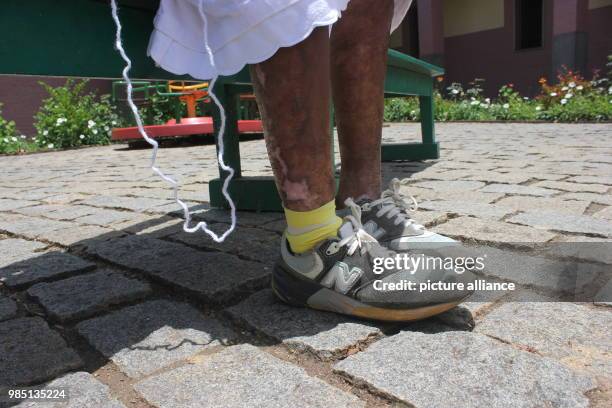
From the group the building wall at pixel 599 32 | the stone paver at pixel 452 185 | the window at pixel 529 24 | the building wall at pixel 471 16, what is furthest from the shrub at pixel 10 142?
the building wall at pixel 599 32

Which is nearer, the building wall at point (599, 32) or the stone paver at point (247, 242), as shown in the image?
the stone paver at point (247, 242)

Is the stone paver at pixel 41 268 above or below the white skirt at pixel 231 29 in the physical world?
below

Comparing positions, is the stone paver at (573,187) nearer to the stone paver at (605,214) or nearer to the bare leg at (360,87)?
the stone paver at (605,214)

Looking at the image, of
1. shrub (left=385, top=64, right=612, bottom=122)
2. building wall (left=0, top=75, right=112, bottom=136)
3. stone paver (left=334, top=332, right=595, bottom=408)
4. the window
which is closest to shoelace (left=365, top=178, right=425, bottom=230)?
stone paver (left=334, top=332, right=595, bottom=408)

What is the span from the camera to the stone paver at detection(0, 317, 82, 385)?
1.06 metres

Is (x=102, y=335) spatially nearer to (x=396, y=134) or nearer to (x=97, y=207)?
(x=97, y=207)

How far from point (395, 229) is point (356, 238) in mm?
163

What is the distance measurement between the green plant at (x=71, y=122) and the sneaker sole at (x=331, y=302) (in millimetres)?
8107

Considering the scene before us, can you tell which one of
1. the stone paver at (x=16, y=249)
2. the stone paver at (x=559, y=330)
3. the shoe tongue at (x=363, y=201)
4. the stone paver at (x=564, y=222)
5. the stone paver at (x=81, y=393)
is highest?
the shoe tongue at (x=363, y=201)

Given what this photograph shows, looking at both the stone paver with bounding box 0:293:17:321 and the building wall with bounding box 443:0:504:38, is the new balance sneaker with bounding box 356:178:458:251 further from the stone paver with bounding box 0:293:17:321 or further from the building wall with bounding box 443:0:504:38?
the building wall with bounding box 443:0:504:38

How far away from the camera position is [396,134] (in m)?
7.53

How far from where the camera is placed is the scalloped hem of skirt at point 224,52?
1121mm

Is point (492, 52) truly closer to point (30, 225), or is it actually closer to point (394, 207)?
point (30, 225)

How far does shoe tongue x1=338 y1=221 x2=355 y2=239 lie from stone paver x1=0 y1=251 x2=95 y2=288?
901 mm
